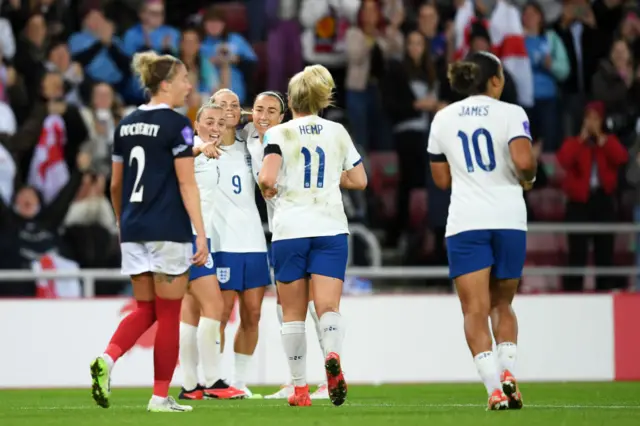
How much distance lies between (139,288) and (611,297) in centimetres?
769

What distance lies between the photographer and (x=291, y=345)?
926cm

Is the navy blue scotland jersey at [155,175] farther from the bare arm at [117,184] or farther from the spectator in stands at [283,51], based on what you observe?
the spectator in stands at [283,51]

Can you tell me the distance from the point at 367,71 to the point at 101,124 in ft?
11.5

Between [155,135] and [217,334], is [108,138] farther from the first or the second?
[155,135]

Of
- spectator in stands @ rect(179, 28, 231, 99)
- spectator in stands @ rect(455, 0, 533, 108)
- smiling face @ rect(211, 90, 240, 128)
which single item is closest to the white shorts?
smiling face @ rect(211, 90, 240, 128)

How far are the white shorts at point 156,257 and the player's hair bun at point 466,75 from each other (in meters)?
2.06

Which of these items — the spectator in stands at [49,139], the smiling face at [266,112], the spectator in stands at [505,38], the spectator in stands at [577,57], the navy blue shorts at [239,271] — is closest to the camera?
the smiling face at [266,112]

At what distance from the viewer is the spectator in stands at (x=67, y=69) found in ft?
55.6

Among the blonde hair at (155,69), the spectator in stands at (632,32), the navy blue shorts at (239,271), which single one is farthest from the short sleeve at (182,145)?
the spectator in stands at (632,32)

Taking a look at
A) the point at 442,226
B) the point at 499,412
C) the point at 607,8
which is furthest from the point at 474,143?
Answer: the point at 607,8

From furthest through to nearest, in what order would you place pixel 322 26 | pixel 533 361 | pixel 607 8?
pixel 607 8 → pixel 322 26 → pixel 533 361

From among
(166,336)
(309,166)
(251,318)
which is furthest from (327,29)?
(166,336)

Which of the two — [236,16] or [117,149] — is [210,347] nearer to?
[117,149]

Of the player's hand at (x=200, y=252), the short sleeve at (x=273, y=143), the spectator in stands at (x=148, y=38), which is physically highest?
the spectator in stands at (x=148, y=38)
